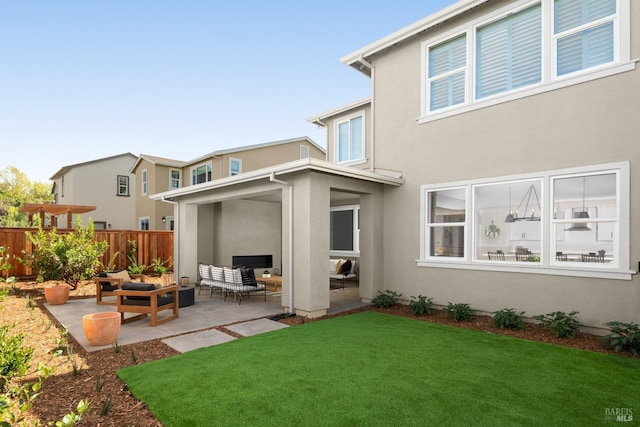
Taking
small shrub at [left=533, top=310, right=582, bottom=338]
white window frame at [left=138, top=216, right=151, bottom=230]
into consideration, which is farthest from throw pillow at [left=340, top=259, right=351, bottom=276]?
white window frame at [left=138, top=216, right=151, bottom=230]

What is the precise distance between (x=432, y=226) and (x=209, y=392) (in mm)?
5919

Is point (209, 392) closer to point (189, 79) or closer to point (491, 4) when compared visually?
point (491, 4)

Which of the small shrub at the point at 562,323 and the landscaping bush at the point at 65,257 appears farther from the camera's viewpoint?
the landscaping bush at the point at 65,257

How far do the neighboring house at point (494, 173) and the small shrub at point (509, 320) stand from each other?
13.6 inches

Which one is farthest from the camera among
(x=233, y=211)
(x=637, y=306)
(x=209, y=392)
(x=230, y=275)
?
(x=233, y=211)

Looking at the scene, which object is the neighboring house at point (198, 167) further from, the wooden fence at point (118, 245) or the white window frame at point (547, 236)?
the white window frame at point (547, 236)

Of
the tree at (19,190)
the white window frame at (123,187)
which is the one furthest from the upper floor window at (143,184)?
the tree at (19,190)

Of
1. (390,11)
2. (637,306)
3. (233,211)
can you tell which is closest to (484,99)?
(637,306)

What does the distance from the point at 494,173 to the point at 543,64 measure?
84.2 inches

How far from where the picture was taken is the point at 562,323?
5.89 m

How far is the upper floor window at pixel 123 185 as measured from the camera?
975 inches

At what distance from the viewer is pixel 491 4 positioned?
23.5 ft

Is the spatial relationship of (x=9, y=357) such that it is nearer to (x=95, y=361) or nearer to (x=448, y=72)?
(x=95, y=361)

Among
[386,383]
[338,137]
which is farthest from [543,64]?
[386,383]
